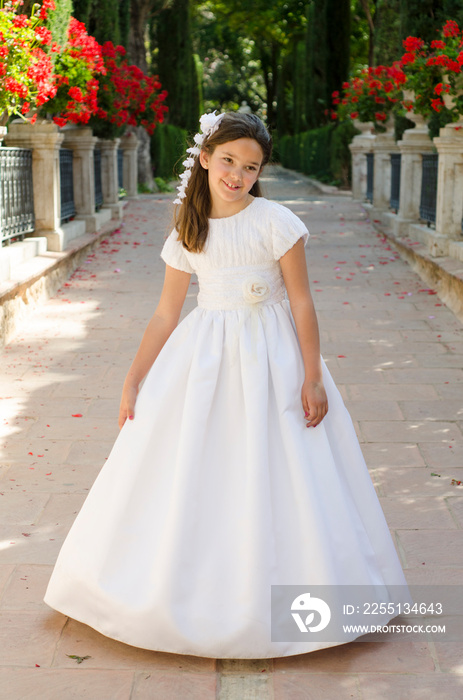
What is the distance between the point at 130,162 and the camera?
19.2m

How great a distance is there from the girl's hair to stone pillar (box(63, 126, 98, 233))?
31.6ft

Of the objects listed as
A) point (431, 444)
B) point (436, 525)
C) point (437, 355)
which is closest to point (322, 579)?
point (436, 525)

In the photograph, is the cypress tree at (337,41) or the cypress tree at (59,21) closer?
the cypress tree at (59,21)

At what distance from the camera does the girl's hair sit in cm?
269

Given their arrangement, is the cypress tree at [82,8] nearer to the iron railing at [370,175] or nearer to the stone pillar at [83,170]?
the stone pillar at [83,170]

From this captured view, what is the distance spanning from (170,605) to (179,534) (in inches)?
8.1

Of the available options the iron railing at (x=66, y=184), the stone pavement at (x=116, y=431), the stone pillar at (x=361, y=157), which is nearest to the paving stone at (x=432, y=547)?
the stone pavement at (x=116, y=431)

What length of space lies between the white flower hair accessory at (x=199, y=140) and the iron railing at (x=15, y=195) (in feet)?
17.4

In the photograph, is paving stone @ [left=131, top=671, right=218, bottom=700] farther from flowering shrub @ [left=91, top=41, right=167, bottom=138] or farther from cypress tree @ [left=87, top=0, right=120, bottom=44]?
cypress tree @ [left=87, top=0, right=120, bottom=44]

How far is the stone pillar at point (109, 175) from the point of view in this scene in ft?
49.1

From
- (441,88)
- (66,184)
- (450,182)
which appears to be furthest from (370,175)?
(441,88)

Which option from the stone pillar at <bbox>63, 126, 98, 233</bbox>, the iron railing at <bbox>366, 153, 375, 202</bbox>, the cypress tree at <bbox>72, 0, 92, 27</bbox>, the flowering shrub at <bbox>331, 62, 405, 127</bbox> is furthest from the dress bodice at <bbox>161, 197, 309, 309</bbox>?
the iron railing at <bbox>366, 153, 375, 202</bbox>

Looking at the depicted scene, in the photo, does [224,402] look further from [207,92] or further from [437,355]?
[207,92]

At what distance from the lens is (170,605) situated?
2.53 meters
